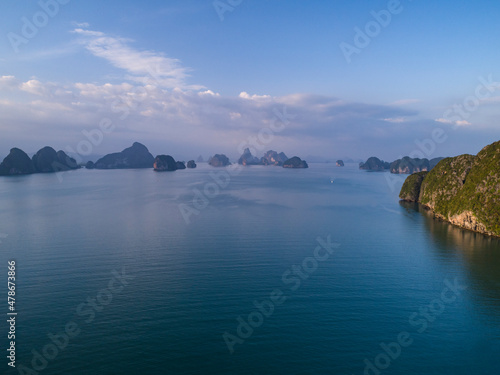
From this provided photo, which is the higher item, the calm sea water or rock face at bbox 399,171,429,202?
rock face at bbox 399,171,429,202

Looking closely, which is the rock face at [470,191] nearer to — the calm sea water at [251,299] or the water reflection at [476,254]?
the water reflection at [476,254]

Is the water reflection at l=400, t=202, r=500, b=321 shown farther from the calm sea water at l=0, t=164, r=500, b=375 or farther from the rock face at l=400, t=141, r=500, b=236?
the rock face at l=400, t=141, r=500, b=236

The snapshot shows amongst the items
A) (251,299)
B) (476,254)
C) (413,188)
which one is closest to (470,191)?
(476,254)

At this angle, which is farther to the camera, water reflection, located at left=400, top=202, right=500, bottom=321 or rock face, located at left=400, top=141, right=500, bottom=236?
rock face, located at left=400, top=141, right=500, bottom=236

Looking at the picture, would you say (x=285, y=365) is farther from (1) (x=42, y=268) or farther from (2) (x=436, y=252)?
(2) (x=436, y=252)

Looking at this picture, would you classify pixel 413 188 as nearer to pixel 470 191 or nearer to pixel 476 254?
pixel 470 191

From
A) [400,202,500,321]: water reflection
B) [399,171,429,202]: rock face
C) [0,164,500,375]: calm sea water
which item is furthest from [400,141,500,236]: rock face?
[399,171,429,202]: rock face

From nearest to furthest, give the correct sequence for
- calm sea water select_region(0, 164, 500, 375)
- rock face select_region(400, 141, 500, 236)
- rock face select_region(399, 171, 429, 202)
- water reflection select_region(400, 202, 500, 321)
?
1. calm sea water select_region(0, 164, 500, 375)
2. water reflection select_region(400, 202, 500, 321)
3. rock face select_region(400, 141, 500, 236)
4. rock face select_region(399, 171, 429, 202)

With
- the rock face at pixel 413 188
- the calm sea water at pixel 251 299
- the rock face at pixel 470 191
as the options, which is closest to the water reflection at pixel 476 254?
the calm sea water at pixel 251 299
